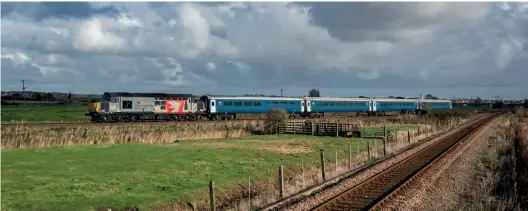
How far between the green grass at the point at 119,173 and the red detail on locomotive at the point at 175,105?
2309 cm

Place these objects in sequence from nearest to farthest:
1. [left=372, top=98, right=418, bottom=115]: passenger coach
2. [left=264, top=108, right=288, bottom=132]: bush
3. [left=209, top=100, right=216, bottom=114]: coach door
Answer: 1. [left=264, top=108, right=288, bottom=132]: bush
2. [left=209, top=100, right=216, bottom=114]: coach door
3. [left=372, top=98, right=418, bottom=115]: passenger coach

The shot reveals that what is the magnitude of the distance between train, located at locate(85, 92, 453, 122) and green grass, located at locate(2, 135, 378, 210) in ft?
64.6

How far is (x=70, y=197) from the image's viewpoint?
15.2 m

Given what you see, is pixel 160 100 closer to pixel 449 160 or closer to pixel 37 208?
pixel 449 160

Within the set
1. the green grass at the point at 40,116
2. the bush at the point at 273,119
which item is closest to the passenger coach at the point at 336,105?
the bush at the point at 273,119

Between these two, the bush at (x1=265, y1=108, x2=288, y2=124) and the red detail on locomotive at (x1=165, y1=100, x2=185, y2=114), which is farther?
the red detail on locomotive at (x1=165, y1=100, x2=185, y2=114)

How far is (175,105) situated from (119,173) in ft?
112

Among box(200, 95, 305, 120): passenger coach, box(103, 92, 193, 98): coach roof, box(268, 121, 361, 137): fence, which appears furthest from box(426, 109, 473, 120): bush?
box(103, 92, 193, 98): coach roof

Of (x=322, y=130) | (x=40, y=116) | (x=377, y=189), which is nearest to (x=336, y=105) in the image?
(x=322, y=130)

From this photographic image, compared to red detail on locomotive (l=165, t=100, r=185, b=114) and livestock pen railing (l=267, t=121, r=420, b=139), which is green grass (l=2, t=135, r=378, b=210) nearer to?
livestock pen railing (l=267, t=121, r=420, b=139)

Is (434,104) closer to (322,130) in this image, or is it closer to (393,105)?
(393,105)

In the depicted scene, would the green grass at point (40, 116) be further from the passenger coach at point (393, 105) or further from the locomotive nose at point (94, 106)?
the passenger coach at point (393, 105)

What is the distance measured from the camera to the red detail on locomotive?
5234cm

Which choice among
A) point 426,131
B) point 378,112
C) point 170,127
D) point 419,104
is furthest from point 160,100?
point 419,104
